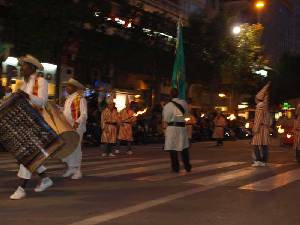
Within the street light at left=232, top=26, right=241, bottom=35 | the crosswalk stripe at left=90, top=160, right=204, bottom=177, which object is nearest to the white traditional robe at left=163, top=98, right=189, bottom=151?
the crosswalk stripe at left=90, top=160, right=204, bottom=177

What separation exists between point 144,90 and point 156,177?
78.4 feet

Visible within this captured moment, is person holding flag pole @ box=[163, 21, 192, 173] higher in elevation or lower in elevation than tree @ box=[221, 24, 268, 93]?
lower

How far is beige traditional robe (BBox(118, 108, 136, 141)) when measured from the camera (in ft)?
58.3

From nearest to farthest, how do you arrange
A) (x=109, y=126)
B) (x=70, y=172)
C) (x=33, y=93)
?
(x=33, y=93) → (x=70, y=172) → (x=109, y=126)

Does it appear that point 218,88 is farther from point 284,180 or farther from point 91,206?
point 91,206

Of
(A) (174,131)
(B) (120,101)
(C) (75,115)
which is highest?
(B) (120,101)

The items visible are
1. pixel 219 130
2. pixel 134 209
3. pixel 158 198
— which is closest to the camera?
pixel 134 209

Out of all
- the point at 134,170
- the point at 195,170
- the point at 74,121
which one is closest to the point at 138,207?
the point at 74,121

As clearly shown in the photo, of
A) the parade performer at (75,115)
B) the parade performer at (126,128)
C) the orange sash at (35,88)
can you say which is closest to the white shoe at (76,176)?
the parade performer at (75,115)

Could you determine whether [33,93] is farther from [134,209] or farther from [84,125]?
[84,125]

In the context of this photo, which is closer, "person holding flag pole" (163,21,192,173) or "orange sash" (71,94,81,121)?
"orange sash" (71,94,81,121)

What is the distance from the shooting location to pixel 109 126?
16.6 m

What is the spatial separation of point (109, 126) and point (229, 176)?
667 cm

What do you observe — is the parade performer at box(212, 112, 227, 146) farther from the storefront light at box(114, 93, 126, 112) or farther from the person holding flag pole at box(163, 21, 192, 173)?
the person holding flag pole at box(163, 21, 192, 173)
